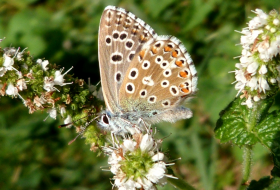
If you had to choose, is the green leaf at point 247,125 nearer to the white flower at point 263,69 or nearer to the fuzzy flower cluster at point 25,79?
the white flower at point 263,69

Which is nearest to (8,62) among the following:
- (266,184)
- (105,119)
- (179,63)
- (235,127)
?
(105,119)

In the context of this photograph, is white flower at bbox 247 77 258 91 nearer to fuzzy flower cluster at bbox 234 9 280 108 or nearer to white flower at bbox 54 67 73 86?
fuzzy flower cluster at bbox 234 9 280 108

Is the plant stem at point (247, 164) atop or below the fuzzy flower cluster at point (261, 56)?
below

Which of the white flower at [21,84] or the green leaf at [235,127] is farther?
the green leaf at [235,127]

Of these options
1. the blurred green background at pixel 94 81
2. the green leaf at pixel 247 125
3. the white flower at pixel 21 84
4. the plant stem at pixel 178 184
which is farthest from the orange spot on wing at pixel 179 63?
the blurred green background at pixel 94 81

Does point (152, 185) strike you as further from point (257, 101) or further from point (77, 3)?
Answer: point (77, 3)

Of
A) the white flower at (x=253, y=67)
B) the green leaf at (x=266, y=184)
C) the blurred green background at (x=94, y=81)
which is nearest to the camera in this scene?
the white flower at (x=253, y=67)

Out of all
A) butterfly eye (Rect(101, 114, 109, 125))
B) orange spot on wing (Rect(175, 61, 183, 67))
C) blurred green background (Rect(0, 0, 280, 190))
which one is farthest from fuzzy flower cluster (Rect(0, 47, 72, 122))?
blurred green background (Rect(0, 0, 280, 190))

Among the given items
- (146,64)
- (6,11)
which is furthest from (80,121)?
(6,11)
